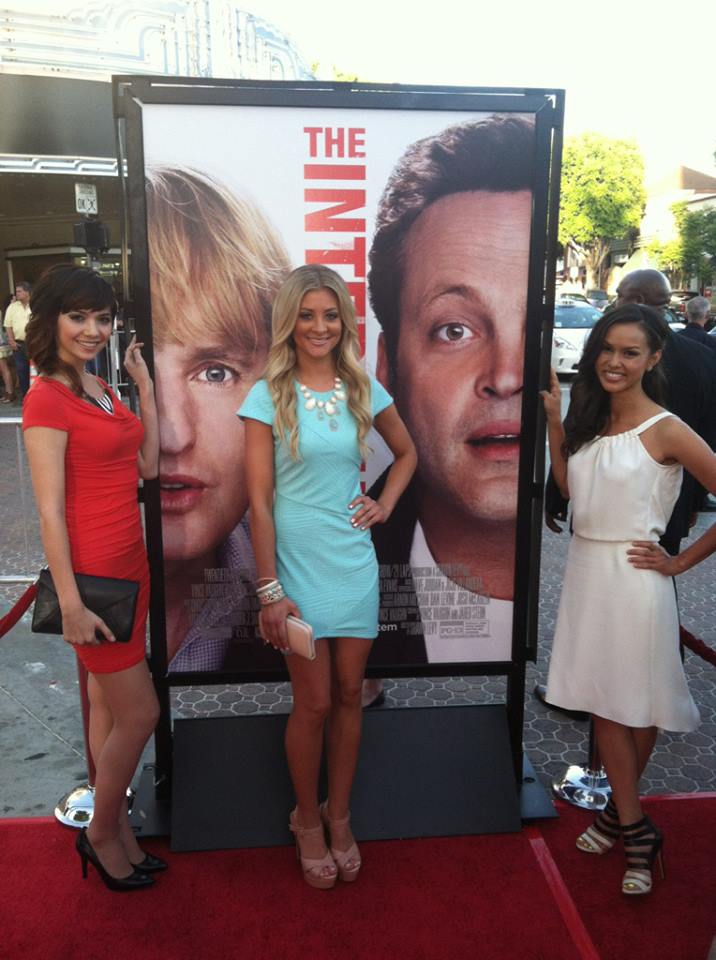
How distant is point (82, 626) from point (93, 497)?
1.22ft

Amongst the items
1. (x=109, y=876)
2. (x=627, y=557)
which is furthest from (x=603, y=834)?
(x=109, y=876)

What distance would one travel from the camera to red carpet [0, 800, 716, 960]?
238 centimetres

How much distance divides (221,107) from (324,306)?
77cm

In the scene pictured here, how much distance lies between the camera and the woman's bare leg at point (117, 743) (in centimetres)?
243

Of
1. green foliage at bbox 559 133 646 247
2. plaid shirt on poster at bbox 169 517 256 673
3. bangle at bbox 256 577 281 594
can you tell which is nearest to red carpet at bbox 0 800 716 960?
plaid shirt on poster at bbox 169 517 256 673

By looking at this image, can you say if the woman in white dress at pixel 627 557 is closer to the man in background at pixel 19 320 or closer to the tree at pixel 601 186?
the man in background at pixel 19 320

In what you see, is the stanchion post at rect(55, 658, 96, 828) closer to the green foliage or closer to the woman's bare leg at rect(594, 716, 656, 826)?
the woman's bare leg at rect(594, 716, 656, 826)

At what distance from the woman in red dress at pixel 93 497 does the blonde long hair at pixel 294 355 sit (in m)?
0.47

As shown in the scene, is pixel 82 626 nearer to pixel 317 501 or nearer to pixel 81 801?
pixel 317 501

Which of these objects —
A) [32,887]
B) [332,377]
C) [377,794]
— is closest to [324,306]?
[332,377]

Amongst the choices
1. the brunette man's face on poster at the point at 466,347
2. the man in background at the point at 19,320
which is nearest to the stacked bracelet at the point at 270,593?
the brunette man's face on poster at the point at 466,347

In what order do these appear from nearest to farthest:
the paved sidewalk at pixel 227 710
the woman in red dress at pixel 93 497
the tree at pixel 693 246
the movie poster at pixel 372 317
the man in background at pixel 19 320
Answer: the woman in red dress at pixel 93 497
the movie poster at pixel 372 317
the paved sidewalk at pixel 227 710
the man in background at pixel 19 320
the tree at pixel 693 246

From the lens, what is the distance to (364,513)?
2484mm

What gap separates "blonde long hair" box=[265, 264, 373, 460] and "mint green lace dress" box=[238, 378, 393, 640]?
0.03 meters
